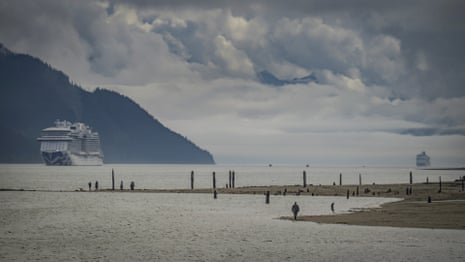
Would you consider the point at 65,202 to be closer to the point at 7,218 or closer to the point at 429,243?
the point at 7,218

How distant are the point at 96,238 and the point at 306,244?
48.7 ft

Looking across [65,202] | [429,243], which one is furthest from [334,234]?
[65,202]

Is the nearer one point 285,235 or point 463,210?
point 285,235

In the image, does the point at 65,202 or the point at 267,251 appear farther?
the point at 65,202

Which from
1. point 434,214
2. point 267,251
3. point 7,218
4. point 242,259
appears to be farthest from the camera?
point 7,218

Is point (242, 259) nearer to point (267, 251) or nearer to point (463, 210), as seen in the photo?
point (267, 251)

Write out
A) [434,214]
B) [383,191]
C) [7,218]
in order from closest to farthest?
[434,214] → [7,218] → [383,191]

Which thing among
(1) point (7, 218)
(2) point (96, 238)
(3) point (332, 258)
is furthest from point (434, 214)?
(1) point (7, 218)

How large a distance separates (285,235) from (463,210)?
18530 mm

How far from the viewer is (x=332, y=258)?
33281 millimetres

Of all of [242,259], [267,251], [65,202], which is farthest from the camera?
[65,202]

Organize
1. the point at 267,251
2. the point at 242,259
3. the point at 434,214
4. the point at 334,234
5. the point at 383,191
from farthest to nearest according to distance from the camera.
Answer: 1. the point at 383,191
2. the point at 434,214
3. the point at 334,234
4. the point at 267,251
5. the point at 242,259

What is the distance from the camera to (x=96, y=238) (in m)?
42.7

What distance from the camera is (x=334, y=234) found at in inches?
1657
